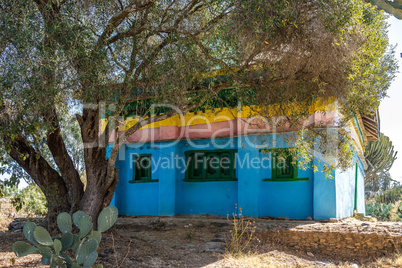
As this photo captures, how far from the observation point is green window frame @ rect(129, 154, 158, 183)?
14.1m

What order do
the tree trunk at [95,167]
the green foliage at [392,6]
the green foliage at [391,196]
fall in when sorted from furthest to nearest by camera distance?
the green foliage at [391,196]
the tree trunk at [95,167]
the green foliage at [392,6]

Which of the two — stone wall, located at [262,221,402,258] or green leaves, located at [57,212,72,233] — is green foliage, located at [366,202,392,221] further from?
green leaves, located at [57,212,72,233]

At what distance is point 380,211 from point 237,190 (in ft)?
40.5

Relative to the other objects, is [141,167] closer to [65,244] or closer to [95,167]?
[95,167]

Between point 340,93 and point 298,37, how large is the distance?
172 centimetres

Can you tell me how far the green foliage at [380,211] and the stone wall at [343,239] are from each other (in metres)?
11.4

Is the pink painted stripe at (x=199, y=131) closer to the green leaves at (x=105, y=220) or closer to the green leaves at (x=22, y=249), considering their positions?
the green leaves at (x=105, y=220)

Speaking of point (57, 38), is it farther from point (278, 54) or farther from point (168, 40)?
point (278, 54)

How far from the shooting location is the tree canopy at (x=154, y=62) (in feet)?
22.0

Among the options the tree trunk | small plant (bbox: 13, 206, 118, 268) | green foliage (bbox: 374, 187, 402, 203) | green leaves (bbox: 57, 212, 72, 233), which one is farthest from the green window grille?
green foliage (bbox: 374, 187, 402, 203)

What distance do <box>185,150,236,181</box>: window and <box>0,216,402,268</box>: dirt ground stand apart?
2633mm

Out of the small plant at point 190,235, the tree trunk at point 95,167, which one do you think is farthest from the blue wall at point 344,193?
the tree trunk at point 95,167

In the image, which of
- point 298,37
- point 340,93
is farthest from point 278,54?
point 340,93

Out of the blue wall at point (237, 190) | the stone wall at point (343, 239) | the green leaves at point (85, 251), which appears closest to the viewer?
the green leaves at point (85, 251)
